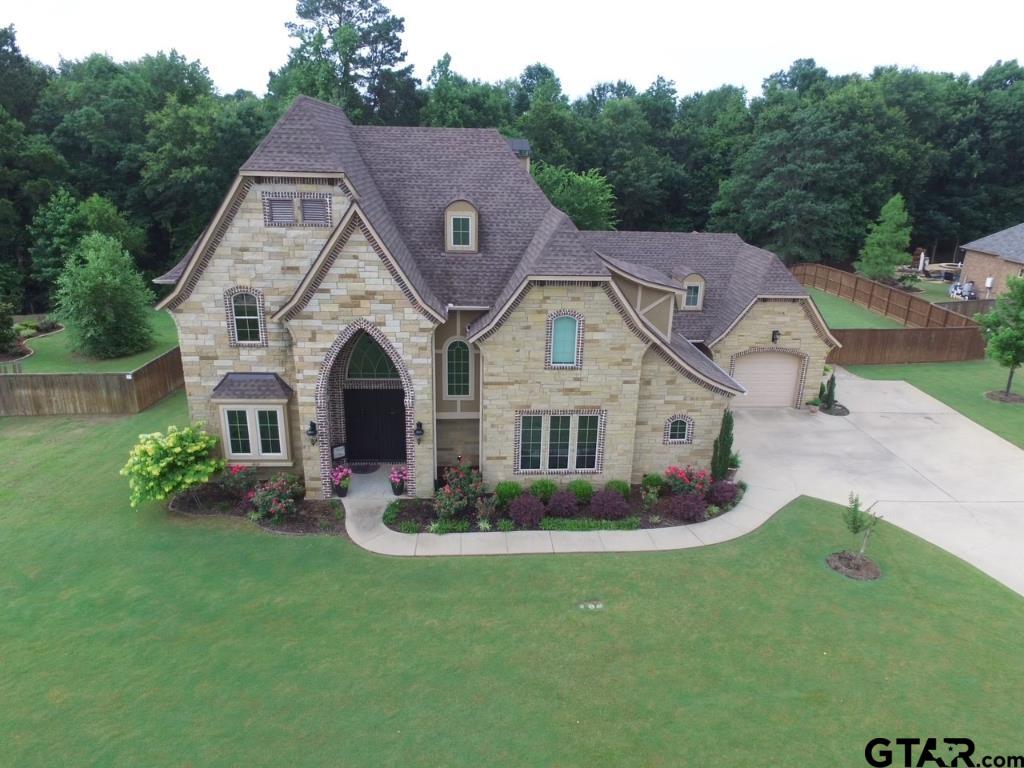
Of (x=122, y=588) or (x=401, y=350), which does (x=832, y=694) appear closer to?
(x=401, y=350)

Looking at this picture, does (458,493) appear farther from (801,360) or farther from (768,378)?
(801,360)

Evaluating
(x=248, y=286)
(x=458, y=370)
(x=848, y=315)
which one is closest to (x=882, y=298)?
(x=848, y=315)

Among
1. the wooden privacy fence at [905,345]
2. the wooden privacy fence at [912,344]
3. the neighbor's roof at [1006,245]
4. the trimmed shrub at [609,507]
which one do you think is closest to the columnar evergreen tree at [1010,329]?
the wooden privacy fence at [912,344]

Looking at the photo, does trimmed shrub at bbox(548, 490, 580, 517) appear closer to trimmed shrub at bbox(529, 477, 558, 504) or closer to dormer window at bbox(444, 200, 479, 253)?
trimmed shrub at bbox(529, 477, 558, 504)

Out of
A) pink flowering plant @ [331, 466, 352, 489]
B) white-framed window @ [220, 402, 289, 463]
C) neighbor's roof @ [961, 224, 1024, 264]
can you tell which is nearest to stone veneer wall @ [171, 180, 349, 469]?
white-framed window @ [220, 402, 289, 463]

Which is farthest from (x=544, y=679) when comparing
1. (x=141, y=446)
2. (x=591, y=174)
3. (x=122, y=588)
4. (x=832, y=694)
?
(x=591, y=174)

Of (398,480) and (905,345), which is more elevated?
(905,345)
